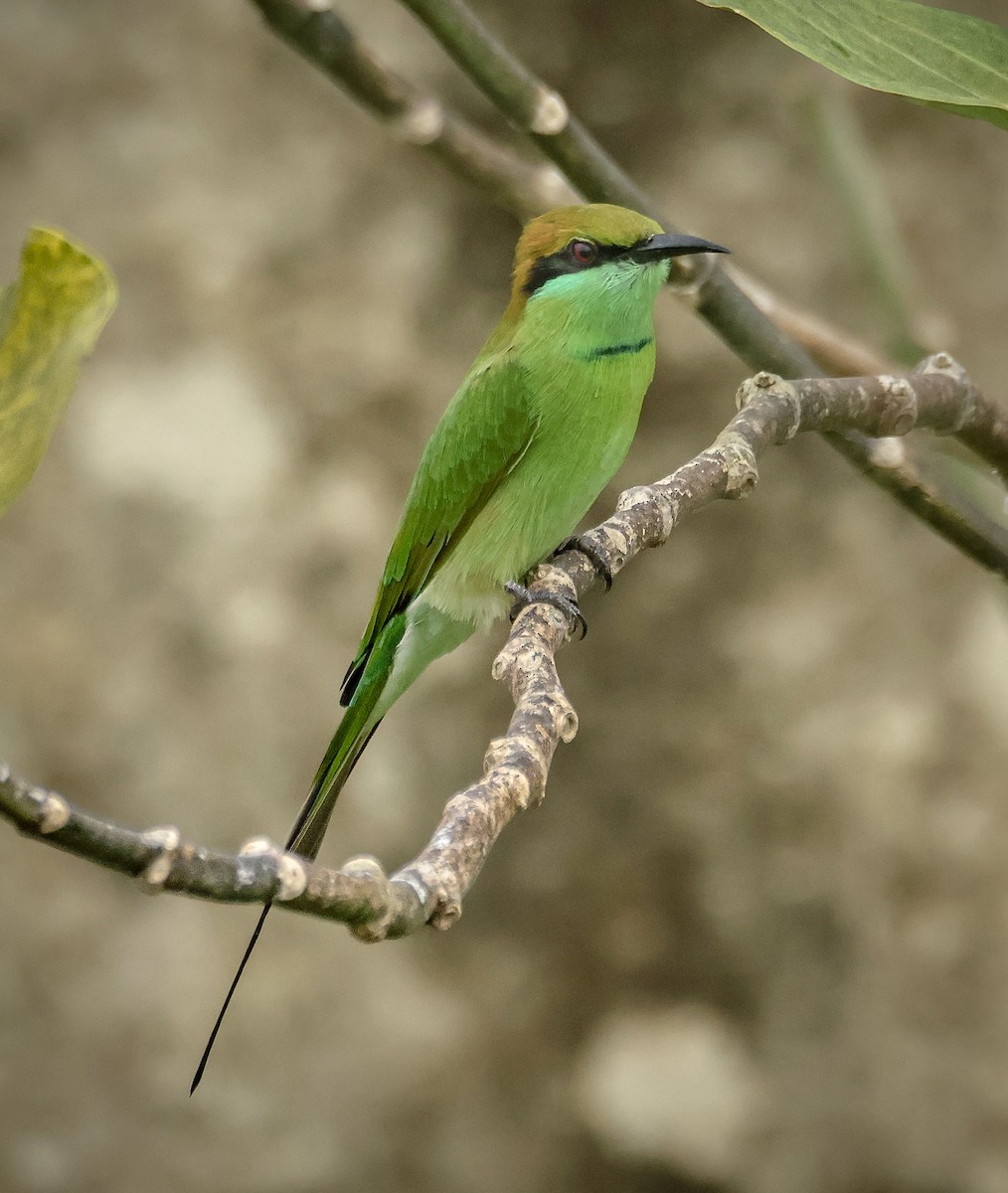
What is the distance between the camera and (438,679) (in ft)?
8.53

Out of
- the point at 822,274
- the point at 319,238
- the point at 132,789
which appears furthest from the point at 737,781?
the point at 319,238

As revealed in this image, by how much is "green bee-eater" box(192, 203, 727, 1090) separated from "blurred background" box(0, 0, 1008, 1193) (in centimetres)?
95

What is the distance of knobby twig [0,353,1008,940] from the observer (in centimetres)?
48

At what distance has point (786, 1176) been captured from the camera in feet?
8.27

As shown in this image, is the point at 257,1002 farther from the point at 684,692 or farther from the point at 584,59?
the point at 584,59

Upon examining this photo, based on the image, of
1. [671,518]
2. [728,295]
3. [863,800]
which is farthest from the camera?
[863,800]

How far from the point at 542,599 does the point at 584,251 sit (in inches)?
20.9

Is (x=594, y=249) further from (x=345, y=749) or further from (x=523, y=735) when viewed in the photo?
(x=523, y=735)

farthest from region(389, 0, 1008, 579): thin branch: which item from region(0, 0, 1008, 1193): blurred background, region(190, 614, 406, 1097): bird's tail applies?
region(0, 0, 1008, 1193): blurred background

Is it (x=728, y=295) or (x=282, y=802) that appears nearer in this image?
(x=728, y=295)

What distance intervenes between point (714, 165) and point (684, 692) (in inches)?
39.6

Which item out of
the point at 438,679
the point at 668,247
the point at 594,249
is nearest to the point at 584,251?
the point at 594,249

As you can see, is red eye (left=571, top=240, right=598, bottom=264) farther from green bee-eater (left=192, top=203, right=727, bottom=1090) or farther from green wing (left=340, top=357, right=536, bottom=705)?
green wing (left=340, top=357, right=536, bottom=705)

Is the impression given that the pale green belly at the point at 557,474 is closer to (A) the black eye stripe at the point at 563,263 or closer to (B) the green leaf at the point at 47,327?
(A) the black eye stripe at the point at 563,263
